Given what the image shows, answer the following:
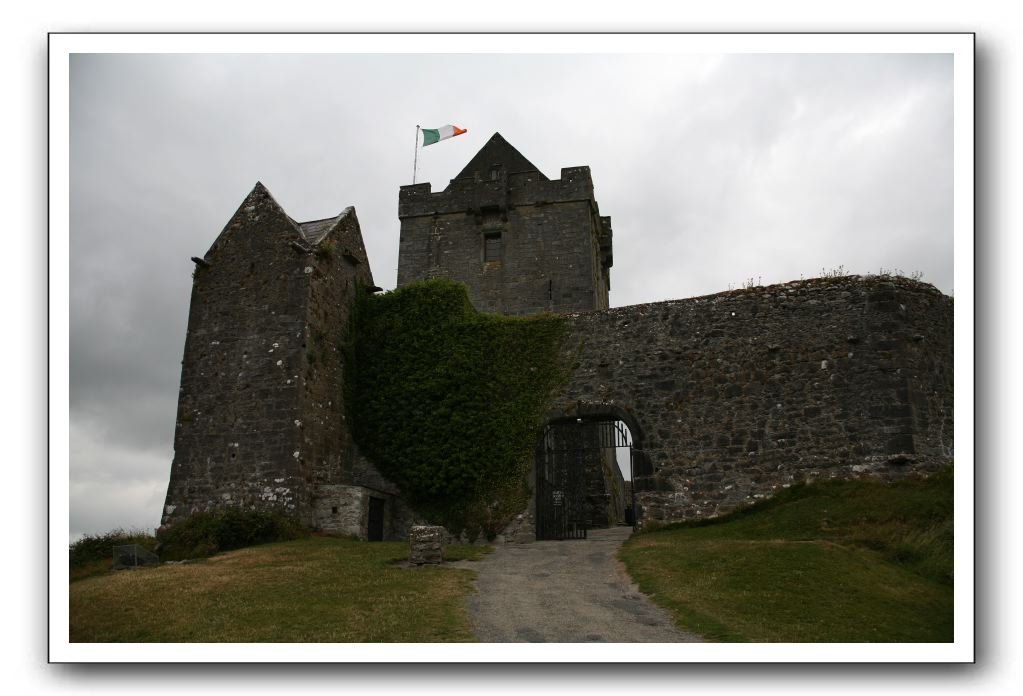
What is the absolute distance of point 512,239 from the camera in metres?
32.4

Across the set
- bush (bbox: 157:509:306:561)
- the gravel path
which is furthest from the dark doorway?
the gravel path

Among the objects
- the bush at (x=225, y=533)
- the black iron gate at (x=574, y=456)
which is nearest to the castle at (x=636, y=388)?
the bush at (x=225, y=533)

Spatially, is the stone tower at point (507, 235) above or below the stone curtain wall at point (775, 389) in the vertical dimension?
above

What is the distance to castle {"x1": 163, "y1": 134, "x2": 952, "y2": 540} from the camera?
60.3 ft

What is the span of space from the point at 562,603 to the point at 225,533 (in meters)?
9.37

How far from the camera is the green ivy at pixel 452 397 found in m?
20.1

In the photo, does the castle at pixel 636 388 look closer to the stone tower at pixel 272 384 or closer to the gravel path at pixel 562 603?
the stone tower at pixel 272 384

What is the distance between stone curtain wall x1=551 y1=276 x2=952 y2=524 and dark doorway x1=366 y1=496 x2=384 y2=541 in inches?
203

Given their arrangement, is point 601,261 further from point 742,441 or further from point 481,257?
point 742,441

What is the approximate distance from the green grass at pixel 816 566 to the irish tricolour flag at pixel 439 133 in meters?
19.0

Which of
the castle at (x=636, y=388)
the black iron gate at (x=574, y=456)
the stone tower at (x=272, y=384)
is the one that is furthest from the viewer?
the black iron gate at (x=574, y=456)

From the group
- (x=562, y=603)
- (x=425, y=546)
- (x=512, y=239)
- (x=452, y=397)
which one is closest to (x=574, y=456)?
(x=512, y=239)

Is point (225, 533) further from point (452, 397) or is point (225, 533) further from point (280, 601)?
point (280, 601)

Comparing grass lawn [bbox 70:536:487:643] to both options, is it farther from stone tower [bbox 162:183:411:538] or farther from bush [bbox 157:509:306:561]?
stone tower [bbox 162:183:411:538]
